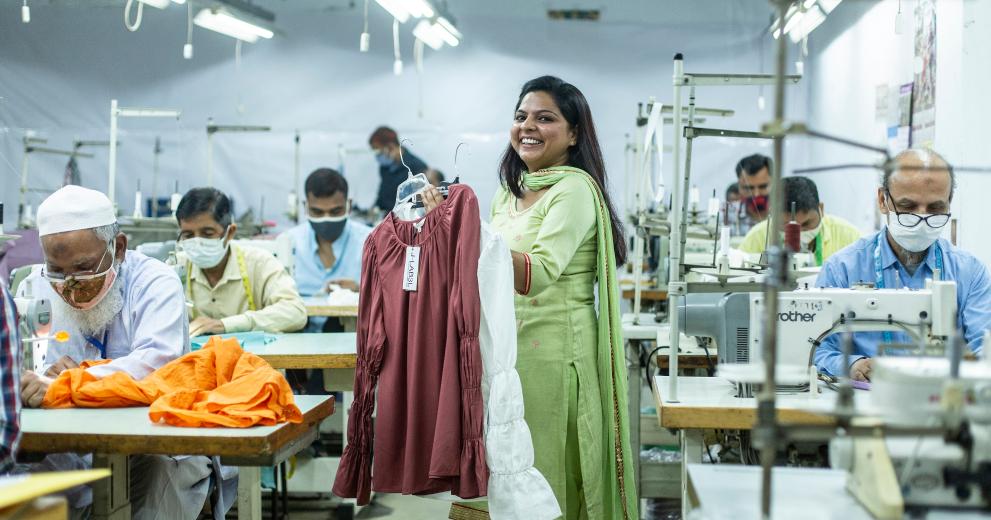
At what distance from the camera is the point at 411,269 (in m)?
2.33

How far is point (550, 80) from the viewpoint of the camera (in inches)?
105

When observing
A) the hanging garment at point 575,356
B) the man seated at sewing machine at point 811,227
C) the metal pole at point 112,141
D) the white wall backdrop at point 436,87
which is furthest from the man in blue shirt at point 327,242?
the white wall backdrop at point 436,87

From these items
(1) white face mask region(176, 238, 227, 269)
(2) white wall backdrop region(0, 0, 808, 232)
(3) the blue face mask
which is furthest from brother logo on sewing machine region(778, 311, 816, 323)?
(2) white wall backdrop region(0, 0, 808, 232)

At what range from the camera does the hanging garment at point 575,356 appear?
8.20 feet

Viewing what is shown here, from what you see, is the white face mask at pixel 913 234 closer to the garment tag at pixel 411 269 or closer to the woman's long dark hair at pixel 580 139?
the woman's long dark hair at pixel 580 139

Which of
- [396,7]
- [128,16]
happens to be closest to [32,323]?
[128,16]

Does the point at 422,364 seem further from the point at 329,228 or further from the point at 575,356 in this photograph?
the point at 329,228

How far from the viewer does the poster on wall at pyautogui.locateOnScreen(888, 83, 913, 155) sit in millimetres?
A: 5555

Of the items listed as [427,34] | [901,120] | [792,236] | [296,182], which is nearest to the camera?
[792,236]

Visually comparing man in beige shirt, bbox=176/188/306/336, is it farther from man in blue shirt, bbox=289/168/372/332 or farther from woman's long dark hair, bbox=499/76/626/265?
woman's long dark hair, bbox=499/76/626/265

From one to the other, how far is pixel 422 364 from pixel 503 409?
245 millimetres

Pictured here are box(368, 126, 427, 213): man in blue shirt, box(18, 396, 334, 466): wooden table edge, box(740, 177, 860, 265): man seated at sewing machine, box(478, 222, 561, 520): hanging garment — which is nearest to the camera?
box(18, 396, 334, 466): wooden table edge

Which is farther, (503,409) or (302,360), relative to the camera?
(302,360)

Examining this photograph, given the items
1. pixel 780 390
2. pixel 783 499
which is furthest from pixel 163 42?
pixel 783 499
